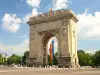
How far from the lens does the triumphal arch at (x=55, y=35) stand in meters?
58.7

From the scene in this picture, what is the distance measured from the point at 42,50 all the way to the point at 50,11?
12733 millimetres

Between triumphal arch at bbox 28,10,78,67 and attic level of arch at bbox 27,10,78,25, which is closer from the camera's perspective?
triumphal arch at bbox 28,10,78,67

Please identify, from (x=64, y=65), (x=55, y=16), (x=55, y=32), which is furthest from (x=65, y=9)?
(x=64, y=65)

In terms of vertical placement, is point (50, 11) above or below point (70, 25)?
above

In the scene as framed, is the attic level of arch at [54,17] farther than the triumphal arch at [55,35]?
Yes

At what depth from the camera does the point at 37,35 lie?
213 feet

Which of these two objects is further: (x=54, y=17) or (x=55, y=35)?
(x=55, y=35)

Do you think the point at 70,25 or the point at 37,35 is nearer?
the point at 70,25

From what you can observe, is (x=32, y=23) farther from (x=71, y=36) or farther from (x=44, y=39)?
(x=71, y=36)

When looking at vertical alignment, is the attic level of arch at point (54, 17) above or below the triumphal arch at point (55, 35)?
above

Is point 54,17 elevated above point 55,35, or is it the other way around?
point 54,17

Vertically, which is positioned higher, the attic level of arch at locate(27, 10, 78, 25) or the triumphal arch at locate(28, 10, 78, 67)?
the attic level of arch at locate(27, 10, 78, 25)

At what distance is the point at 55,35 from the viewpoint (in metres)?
62.1

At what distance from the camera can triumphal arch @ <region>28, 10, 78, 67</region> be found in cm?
5866
